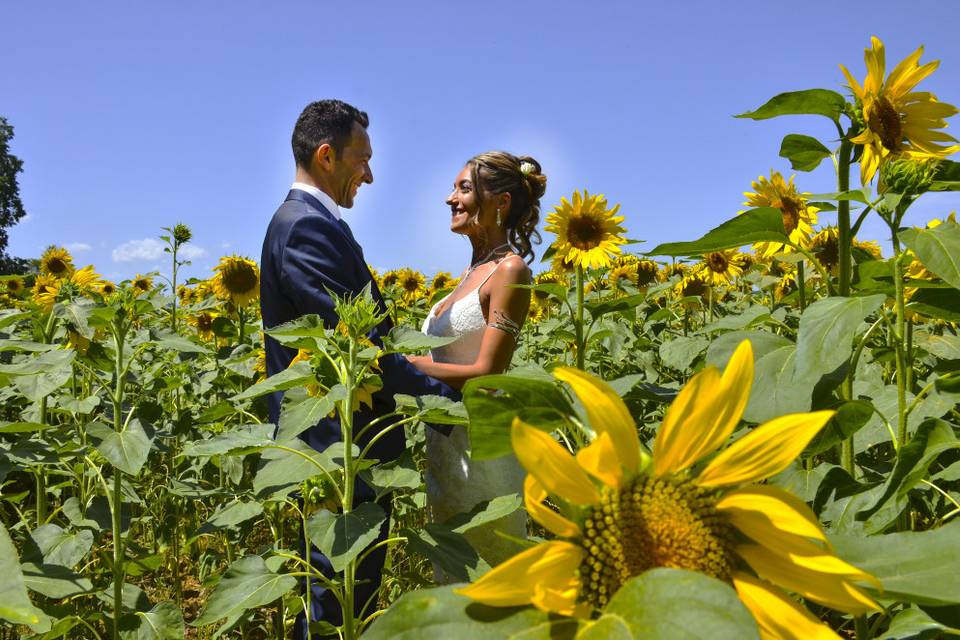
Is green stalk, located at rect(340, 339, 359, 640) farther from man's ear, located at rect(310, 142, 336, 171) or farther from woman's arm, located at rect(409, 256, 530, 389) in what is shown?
man's ear, located at rect(310, 142, 336, 171)

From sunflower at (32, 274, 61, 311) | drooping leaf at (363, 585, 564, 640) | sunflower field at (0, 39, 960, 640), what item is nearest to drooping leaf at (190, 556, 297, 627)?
sunflower field at (0, 39, 960, 640)

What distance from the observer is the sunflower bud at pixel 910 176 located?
3.33 ft

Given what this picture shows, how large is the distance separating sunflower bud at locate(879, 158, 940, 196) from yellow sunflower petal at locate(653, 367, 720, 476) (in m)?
0.75

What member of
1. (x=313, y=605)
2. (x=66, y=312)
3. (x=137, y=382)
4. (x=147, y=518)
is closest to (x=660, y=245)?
(x=313, y=605)

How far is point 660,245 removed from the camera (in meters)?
0.94

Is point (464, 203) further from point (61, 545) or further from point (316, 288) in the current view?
point (61, 545)

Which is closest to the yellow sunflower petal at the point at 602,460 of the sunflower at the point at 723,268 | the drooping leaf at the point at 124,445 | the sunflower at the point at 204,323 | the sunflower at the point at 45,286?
the drooping leaf at the point at 124,445

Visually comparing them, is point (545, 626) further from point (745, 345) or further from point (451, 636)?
point (745, 345)

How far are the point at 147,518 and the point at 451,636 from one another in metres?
2.97

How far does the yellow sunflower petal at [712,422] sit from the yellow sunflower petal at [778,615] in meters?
0.08

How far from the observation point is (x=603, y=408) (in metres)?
0.43

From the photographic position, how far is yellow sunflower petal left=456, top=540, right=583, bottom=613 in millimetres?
397

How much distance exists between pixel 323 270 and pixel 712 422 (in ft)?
5.95

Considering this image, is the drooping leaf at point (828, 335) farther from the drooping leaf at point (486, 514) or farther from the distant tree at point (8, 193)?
the distant tree at point (8, 193)
